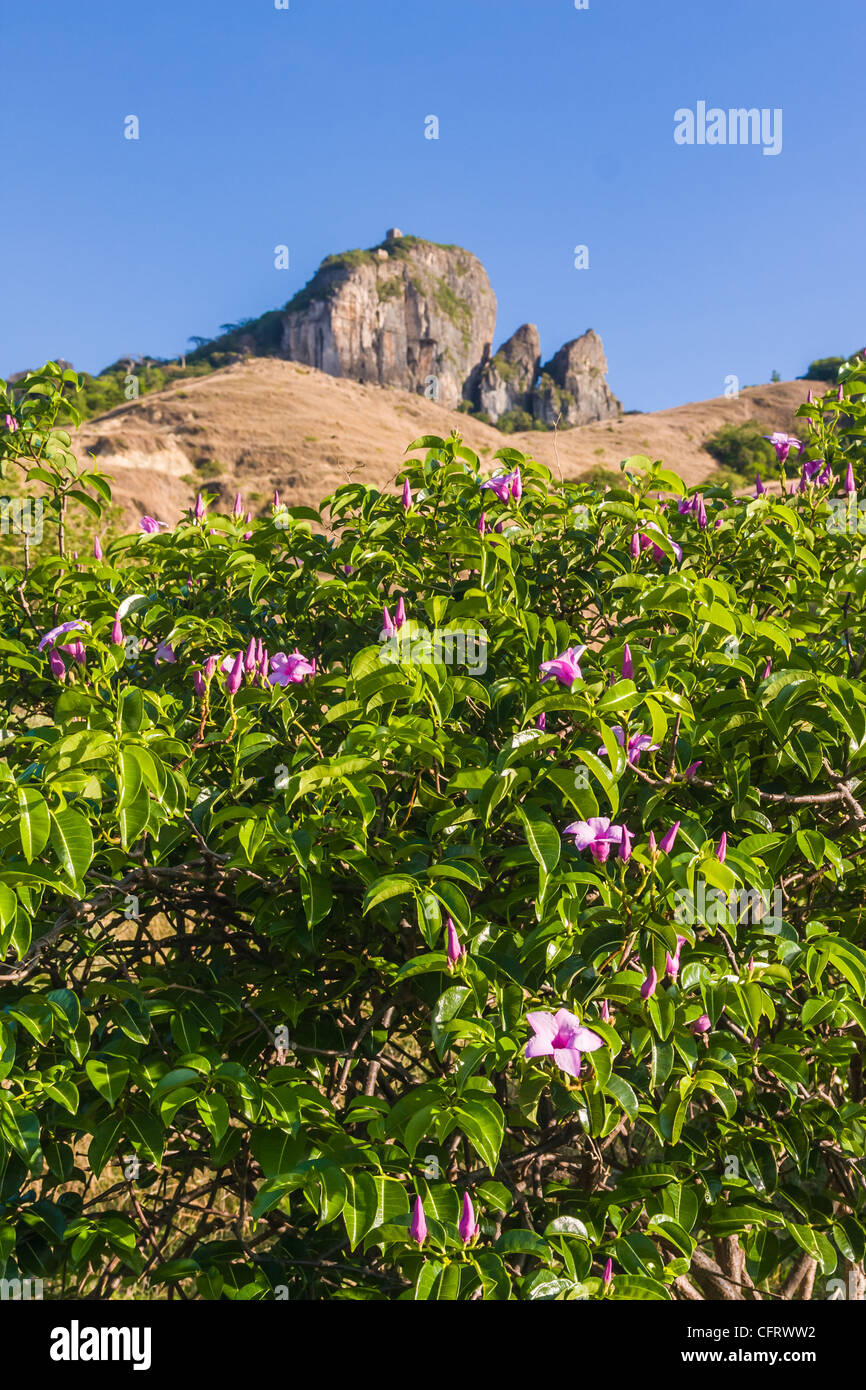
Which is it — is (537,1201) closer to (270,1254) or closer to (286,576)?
(270,1254)

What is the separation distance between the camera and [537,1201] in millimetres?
2006

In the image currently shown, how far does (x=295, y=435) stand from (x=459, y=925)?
179 ft

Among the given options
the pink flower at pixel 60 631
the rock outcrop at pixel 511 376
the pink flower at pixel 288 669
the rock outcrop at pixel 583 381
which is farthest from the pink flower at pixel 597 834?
the rock outcrop at pixel 583 381

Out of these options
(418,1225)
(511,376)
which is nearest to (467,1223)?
(418,1225)

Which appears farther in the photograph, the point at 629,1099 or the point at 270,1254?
the point at 270,1254

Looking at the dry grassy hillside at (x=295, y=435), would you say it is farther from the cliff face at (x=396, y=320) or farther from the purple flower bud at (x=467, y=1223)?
the purple flower bud at (x=467, y=1223)

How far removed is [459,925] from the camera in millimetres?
1467

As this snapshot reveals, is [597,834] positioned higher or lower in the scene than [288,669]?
lower

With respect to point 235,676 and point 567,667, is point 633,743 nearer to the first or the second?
point 567,667

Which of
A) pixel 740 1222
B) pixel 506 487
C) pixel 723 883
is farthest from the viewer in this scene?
pixel 506 487

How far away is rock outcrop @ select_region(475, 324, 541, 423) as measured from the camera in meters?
86.3

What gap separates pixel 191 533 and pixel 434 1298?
1.98 m

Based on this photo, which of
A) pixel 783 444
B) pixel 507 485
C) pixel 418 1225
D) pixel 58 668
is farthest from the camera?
pixel 783 444
